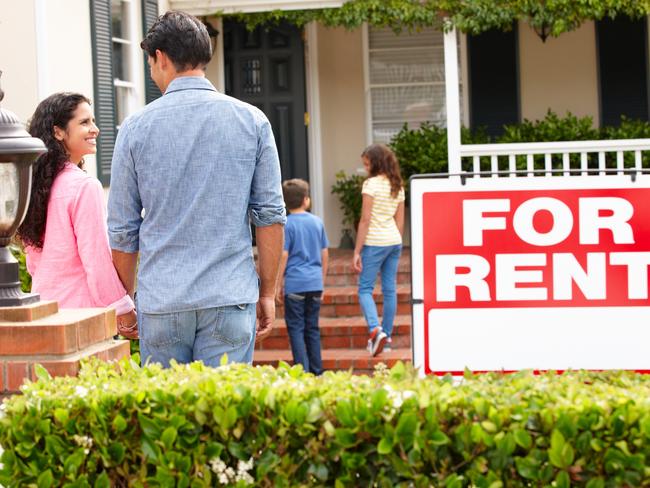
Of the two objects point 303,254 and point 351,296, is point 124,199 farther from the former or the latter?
point 351,296

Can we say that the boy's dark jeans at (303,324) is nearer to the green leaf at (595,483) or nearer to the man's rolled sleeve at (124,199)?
the man's rolled sleeve at (124,199)

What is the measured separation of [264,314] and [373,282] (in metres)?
5.31

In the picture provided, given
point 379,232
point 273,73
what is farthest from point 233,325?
point 273,73

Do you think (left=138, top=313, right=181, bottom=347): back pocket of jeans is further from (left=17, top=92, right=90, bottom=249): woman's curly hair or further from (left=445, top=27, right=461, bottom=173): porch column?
(left=445, top=27, right=461, bottom=173): porch column

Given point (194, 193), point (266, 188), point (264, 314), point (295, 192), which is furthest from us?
point (295, 192)

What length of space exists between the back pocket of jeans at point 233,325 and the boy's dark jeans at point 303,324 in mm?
4735

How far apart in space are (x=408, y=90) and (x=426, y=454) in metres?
10.8

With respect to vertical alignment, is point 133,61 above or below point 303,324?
above

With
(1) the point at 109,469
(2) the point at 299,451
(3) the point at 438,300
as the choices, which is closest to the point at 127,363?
(1) the point at 109,469

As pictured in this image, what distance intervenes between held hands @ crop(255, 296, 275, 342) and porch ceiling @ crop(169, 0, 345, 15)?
7.38 m

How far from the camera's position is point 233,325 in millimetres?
4078

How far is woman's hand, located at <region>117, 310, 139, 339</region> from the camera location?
459 centimetres

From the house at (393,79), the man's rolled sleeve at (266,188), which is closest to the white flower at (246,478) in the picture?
the man's rolled sleeve at (266,188)

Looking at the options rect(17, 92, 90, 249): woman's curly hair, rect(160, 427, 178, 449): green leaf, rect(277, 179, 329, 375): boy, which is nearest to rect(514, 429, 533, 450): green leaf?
rect(160, 427, 178, 449): green leaf
